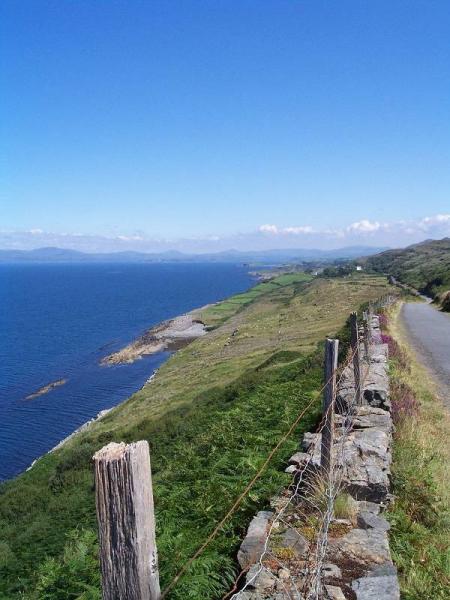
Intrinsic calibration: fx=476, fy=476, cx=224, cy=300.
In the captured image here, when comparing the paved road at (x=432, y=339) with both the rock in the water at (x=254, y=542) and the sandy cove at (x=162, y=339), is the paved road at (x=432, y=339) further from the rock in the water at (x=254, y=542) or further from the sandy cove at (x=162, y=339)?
the sandy cove at (x=162, y=339)

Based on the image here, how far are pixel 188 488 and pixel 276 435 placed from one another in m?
2.99

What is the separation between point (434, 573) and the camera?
605 centimetres

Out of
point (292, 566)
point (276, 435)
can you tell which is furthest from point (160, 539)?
point (276, 435)

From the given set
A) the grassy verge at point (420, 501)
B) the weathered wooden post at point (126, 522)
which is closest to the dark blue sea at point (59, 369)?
the grassy verge at point (420, 501)

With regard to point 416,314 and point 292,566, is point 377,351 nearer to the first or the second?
point 292,566

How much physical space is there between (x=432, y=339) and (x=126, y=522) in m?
28.4

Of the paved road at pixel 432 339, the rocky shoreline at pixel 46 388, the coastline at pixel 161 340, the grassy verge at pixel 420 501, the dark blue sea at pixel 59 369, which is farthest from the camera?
the coastline at pixel 161 340

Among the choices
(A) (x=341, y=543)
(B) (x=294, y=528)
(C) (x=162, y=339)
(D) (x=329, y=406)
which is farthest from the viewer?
(C) (x=162, y=339)

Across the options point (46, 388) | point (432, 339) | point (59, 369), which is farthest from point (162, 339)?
point (432, 339)

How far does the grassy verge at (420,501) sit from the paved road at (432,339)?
3768 mm

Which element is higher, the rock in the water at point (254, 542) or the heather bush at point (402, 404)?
the rock in the water at point (254, 542)

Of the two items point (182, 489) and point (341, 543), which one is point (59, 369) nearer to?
point (182, 489)

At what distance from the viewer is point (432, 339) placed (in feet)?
92.3

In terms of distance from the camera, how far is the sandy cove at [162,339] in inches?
2991
